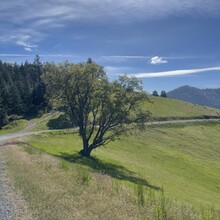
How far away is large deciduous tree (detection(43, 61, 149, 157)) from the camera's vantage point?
5444cm

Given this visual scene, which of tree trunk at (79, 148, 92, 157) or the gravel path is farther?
tree trunk at (79, 148, 92, 157)

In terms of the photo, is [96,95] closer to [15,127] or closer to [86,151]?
[86,151]

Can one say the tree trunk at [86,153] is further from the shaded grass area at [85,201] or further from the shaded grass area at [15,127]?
the shaded grass area at [15,127]

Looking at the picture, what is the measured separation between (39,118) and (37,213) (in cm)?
9569

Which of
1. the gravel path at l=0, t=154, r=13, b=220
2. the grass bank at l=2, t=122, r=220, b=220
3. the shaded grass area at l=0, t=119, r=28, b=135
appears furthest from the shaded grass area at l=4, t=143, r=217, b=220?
the shaded grass area at l=0, t=119, r=28, b=135

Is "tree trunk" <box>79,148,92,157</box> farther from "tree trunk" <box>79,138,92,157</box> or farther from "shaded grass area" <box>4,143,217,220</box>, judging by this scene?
→ "shaded grass area" <box>4,143,217,220</box>

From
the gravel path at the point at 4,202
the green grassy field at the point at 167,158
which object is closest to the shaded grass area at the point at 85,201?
the gravel path at the point at 4,202

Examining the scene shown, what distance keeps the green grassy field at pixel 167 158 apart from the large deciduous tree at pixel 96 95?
6.28 metres

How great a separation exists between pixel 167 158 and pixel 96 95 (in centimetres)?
2197

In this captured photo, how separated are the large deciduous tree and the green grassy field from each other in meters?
6.28

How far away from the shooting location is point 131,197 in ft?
60.2

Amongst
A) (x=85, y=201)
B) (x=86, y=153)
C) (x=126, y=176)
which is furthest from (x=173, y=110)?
(x=85, y=201)

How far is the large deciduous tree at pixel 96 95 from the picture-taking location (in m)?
54.4

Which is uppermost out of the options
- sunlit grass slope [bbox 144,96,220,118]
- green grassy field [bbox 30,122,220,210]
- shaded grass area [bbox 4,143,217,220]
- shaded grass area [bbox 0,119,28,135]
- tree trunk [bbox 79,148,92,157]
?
sunlit grass slope [bbox 144,96,220,118]
